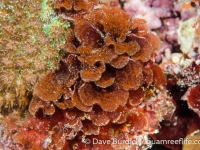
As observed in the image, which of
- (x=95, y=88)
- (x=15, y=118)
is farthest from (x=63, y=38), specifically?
(x=15, y=118)

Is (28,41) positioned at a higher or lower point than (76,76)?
higher

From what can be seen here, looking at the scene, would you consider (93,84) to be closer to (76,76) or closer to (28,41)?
(76,76)

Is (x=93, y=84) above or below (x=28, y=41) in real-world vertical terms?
below

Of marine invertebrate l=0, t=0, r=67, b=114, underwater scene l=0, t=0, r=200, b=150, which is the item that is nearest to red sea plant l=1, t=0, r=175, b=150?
underwater scene l=0, t=0, r=200, b=150

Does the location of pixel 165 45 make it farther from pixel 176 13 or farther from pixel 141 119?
pixel 141 119

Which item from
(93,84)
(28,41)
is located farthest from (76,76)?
(28,41)

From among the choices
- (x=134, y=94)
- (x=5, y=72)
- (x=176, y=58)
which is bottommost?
(x=134, y=94)

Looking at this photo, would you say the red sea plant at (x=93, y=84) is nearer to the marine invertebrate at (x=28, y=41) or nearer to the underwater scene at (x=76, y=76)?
the underwater scene at (x=76, y=76)
